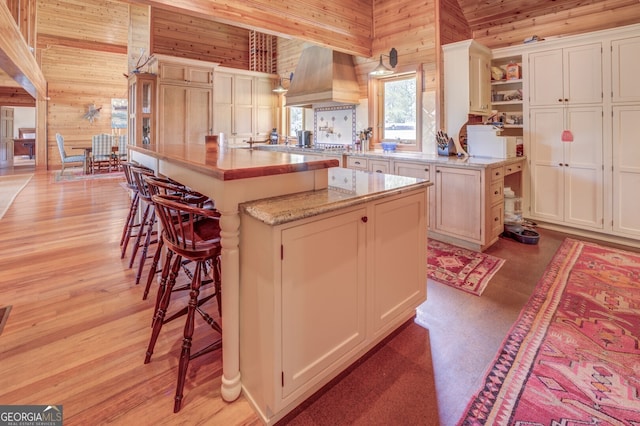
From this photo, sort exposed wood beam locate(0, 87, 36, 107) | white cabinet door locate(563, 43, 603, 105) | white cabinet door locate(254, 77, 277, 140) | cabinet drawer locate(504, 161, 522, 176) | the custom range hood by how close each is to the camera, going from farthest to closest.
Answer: exposed wood beam locate(0, 87, 36, 107) < white cabinet door locate(254, 77, 277, 140) < the custom range hood < cabinet drawer locate(504, 161, 522, 176) < white cabinet door locate(563, 43, 603, 105)

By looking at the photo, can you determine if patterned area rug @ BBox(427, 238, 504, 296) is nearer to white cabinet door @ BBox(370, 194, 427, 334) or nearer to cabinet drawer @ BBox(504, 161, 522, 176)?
white cabinet door @ BBox(370, 194, 427, 334)

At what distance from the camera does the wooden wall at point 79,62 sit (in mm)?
8225

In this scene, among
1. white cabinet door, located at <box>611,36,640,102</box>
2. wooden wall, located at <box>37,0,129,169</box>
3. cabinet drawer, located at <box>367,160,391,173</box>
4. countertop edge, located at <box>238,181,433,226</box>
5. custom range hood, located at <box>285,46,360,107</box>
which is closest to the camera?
countertop edge, located at <box>238,181,433,226</box>

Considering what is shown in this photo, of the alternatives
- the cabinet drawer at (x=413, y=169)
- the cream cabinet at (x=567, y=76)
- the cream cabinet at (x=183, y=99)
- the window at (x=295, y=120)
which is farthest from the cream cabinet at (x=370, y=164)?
the cream cabinet at (x=183, y=99)

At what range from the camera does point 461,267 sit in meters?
3.20

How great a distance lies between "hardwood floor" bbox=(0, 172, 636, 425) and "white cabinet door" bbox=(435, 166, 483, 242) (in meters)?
0.56

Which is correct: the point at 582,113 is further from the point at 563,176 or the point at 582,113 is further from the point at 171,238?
the point at 171,238

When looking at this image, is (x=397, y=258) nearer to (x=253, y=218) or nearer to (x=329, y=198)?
(x=329, y=198)

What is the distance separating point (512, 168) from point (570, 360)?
111 inches

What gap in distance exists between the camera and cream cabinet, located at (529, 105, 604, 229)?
386cm

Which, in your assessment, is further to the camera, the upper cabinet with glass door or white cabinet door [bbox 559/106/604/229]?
the upper cabinet with glass door

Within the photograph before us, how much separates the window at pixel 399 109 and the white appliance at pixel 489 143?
843 mm

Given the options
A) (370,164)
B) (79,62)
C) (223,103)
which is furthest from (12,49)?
(79,62)

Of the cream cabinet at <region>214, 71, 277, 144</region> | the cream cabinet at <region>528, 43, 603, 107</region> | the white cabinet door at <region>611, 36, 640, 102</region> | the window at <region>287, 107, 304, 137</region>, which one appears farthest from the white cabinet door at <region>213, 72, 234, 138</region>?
the white cabinet door at <region>611, 36, 640, 102</region>
